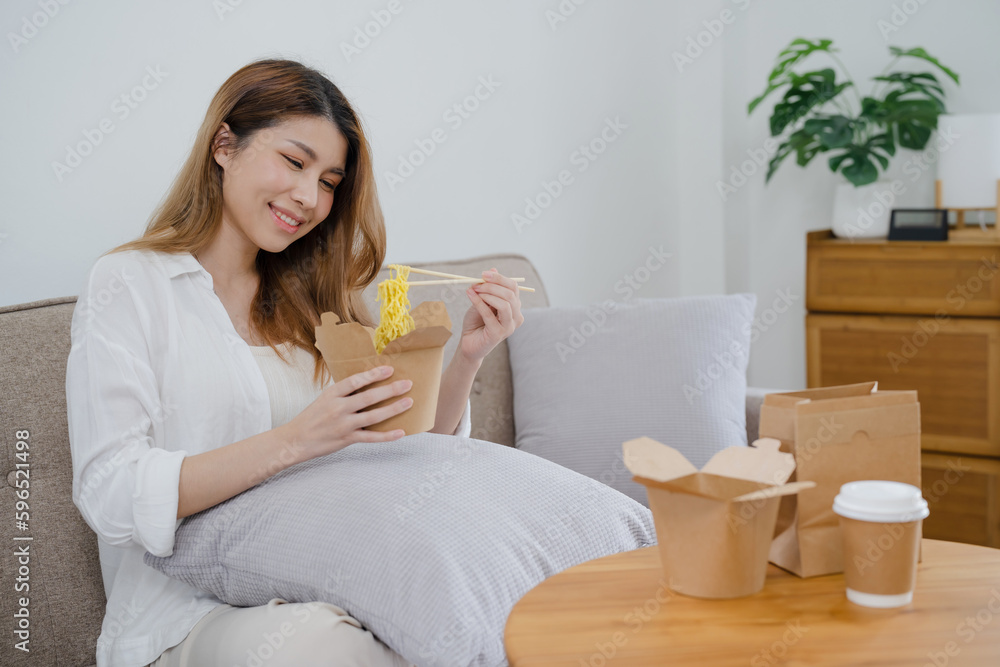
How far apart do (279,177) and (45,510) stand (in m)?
0.62

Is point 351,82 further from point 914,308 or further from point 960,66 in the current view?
point 960,66

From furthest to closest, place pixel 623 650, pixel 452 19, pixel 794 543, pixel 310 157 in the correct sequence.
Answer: pixel 452 19 → pixel 310 157 → pixel 794 543 → pixel 623 650

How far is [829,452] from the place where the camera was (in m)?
0.84

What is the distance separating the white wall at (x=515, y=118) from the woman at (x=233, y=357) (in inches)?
14.3

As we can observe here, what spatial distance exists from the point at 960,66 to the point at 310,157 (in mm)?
2641

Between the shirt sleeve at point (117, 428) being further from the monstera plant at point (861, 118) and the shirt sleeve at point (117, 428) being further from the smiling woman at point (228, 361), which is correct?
the monstera plant at point (861, 118)

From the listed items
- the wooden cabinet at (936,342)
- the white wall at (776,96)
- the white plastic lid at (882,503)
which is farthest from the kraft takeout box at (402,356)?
the white wall at (776,96)

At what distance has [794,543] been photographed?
864 millimetres

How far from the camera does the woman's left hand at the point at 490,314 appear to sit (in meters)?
1.38

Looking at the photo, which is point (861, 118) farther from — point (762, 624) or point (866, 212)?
point (762, 624)

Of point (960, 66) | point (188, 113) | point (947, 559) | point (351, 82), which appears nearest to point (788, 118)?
point (960, 66)

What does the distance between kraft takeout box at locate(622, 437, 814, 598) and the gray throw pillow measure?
224 millimetres

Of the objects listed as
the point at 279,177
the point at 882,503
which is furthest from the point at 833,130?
the point at 882,503

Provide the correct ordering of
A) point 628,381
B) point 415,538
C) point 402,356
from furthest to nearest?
point 628,381 → point 402,356 → point 415,538
